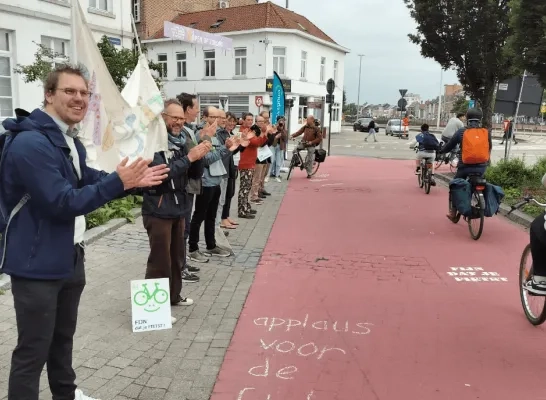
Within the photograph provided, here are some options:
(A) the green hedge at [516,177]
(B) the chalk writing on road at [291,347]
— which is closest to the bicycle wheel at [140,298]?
(B) the chalk writing on road at [291,347]

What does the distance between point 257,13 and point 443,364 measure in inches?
1412

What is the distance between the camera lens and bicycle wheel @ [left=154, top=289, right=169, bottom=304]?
4.17 meters

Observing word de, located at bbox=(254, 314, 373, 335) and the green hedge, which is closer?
word de, located at bbox=(254, 314, 373, 335)

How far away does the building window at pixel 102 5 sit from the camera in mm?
18406

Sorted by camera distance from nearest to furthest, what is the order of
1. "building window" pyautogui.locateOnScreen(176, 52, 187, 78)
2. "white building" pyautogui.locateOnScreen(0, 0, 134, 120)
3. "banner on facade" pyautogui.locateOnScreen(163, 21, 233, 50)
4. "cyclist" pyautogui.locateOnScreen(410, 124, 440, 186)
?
"cyclist" pyautogui.locateOnScreen(410, 124, 440, 186) → "banner on facade" pyautogui.locateOnScreen(163, 21, 233, 50) → "white building" pyautogui.locateOnScreen(0, 0, 134, 120) → "building window" pyautogui.locateOnScreen(176, 52, 187, 78)

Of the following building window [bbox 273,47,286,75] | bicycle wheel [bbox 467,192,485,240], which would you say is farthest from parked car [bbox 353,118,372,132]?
bicycle wheel [bbox 467,192,485,240]

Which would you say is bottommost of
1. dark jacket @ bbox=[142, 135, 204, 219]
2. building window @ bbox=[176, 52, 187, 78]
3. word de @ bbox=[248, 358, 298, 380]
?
word de @ bbox=[248, 358, 298, 380]

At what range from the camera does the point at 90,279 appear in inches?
210

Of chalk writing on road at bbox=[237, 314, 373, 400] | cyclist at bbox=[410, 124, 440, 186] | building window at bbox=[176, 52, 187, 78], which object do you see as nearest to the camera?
chalk writing on road at bbox=[237, 314, 373, 400]

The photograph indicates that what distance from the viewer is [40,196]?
2275mm

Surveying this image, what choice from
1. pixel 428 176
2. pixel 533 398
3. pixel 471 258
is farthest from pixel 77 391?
pixel 428 176

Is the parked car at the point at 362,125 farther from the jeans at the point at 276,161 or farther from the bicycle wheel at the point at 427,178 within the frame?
the bicycle wheel at the point at 427,178

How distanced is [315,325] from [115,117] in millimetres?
2589

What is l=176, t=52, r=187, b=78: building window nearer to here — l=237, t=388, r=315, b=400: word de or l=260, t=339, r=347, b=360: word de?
l=260, t=339, r=347, b=360: word de
